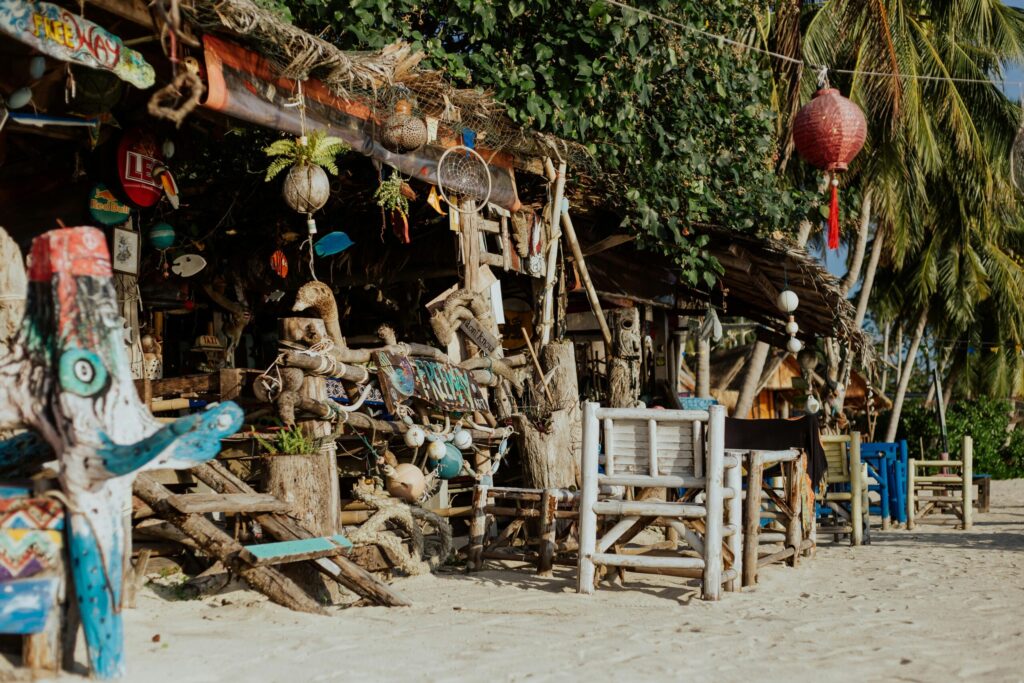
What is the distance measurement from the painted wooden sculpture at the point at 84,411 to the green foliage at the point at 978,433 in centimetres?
2235

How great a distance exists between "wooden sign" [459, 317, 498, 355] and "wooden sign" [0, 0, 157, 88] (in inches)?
132

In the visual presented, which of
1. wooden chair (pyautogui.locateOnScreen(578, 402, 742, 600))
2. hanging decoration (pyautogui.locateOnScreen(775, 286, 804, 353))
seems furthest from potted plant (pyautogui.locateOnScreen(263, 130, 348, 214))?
hanging decoration (pyautogui.locateOnScreen(775, 286, 804, 353))

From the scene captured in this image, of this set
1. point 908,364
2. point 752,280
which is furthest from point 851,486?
point 908,364

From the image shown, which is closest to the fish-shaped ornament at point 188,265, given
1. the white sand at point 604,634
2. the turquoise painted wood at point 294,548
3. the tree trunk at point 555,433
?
the tree trunk at point 555,433

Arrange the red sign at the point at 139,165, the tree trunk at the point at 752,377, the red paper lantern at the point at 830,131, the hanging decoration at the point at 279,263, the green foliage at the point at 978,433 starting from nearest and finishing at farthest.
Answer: the red sign at the point at 139,165, the red paper lantern at the point at 830,131, the hanging decoration at the point at 279,263, the tree trunk at the point at 752,377, the green foliage at the point at 978,433

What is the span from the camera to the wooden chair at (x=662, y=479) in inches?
232

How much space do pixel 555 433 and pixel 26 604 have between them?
4.71 meters

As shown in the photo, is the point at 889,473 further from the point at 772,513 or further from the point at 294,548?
the point at 294,548

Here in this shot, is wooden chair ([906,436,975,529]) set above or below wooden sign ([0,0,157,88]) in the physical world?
below

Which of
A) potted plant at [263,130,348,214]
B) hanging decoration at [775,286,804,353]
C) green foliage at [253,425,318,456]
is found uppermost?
potted plant at [263,130,348,214]

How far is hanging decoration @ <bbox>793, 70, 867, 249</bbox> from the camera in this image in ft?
28.1

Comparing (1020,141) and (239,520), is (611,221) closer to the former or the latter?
(1020,141)

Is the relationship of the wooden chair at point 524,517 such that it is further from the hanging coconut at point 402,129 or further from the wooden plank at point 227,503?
the hanging coconut at point 402,129

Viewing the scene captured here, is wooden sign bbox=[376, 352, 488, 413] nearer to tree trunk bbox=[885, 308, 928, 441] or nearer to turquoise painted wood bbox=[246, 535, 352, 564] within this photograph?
turquoise painted wood bbox=[246, 535, 352, 564]
